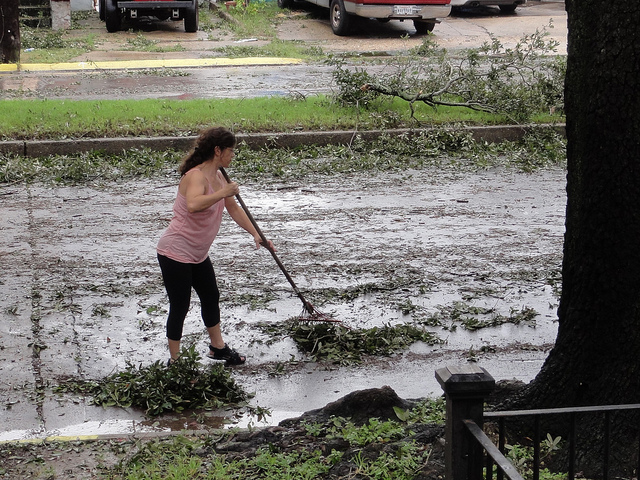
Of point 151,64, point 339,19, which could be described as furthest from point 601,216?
point 339,19

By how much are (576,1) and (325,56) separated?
48.8 feet

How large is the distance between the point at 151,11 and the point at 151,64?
4.66 m

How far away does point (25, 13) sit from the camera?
80.2 ft

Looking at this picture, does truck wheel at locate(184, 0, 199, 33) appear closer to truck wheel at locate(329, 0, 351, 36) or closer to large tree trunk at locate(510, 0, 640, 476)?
truck wheel at locate(329, 0, 351, 36)

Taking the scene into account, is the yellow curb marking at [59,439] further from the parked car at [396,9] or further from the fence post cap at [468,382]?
the parked car at [396,9]

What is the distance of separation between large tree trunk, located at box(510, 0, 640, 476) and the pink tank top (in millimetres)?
2338

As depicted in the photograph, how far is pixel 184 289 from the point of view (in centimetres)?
612

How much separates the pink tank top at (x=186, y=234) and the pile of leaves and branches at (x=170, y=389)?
639 mm

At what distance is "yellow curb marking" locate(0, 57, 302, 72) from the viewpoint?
17.7 metres

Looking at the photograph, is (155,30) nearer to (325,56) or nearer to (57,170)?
(325,56)

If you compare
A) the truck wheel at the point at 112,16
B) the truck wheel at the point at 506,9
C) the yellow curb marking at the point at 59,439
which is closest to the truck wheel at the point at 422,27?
the truck wheel at the point at 506,9

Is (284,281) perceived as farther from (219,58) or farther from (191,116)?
(219,58)

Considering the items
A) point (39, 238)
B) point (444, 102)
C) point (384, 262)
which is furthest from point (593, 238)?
point (444, 102)

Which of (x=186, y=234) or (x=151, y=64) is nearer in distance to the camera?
(x=186, y=234)
